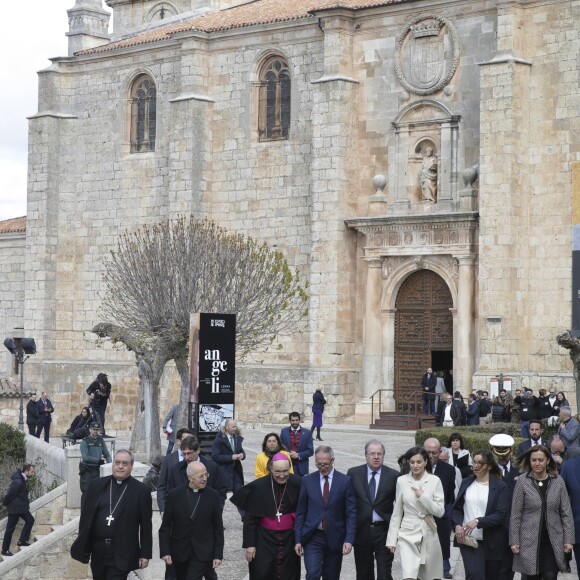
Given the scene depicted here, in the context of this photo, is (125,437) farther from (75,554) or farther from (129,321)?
(75,554)

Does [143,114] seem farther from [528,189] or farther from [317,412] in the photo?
[317,412]

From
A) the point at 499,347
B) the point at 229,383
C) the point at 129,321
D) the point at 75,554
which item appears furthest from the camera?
the point at 129,321

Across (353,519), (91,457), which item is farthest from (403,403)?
(353,519)

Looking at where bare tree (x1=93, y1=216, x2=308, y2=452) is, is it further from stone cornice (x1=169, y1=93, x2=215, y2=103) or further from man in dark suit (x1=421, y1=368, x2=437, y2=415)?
stone cornice (x1=169, y1=93, x2=215, y2=103)

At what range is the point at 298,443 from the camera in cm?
1869

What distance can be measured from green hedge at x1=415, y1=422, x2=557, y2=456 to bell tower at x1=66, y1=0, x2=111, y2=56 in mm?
25060

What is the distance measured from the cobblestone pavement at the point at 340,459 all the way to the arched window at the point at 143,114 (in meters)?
9.71

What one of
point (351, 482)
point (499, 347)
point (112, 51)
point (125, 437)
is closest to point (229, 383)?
point (351, 482)

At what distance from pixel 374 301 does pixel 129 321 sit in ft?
20.3

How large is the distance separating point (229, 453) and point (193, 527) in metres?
5.08

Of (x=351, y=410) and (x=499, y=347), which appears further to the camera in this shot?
(x=351, y=410)

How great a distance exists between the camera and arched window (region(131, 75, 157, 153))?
4378cm

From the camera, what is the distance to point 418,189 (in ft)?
123

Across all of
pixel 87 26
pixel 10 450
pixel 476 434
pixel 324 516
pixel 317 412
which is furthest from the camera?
pixel 87 26
